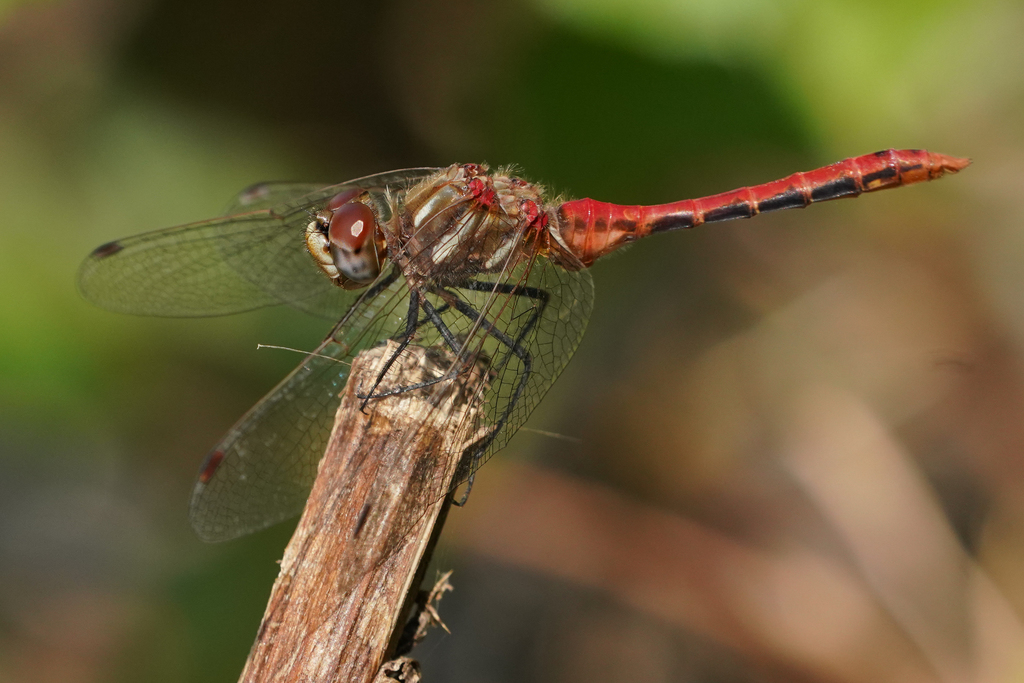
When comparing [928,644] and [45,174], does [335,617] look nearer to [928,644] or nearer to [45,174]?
[928,644]

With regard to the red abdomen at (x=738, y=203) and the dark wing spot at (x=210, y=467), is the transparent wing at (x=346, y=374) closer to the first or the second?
the dark wing spot at (x=210, y=467)

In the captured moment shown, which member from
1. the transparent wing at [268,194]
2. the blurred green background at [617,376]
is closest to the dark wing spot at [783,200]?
the blurred green background at [617,376]

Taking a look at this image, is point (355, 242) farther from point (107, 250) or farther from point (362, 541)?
point (107, 250)

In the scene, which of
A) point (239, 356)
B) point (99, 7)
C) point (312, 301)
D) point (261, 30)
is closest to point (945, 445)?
point (312, 301)

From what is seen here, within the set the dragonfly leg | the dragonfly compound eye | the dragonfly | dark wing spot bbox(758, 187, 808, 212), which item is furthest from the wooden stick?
dark wing spot bbox(758, 187, 808, 212)

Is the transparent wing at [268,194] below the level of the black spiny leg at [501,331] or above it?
above

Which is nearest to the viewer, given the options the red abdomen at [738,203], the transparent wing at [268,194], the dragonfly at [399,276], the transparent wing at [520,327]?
the transparent wing at [520,327]

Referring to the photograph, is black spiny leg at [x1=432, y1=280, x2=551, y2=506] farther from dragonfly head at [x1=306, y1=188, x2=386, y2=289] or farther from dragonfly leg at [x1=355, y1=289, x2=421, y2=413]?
dragonfly head at [x1=306, y1=188, x2=386, y2=289]

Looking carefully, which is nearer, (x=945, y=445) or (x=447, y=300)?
(x=447, y=300)
